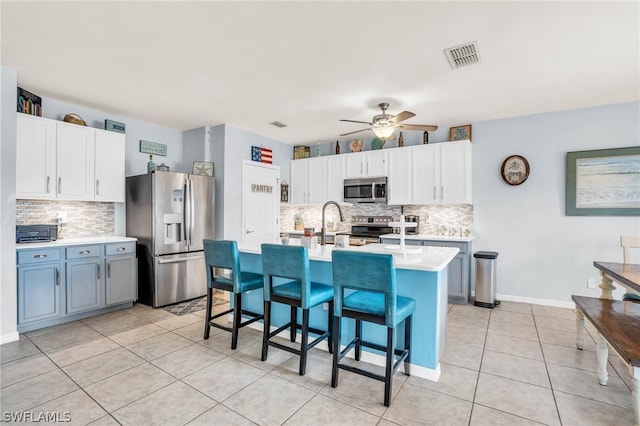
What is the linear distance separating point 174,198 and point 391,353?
3.54 metres

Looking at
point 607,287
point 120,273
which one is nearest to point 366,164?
point 607,287

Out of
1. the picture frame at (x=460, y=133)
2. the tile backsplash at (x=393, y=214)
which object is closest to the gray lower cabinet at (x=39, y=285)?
the tile backsplash at (x=393, y=214)

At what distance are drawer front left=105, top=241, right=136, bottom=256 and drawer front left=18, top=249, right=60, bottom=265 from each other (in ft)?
1.66

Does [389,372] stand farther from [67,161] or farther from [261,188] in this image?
[67,161]

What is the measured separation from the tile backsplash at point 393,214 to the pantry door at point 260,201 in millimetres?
591

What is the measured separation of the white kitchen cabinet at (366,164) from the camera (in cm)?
527

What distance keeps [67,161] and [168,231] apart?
139 cm

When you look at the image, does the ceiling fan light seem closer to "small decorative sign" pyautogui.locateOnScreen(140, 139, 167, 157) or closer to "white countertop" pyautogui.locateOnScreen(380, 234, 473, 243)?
"white countertop" pyautogui.locateOnScreen(380, 234, 473, 243)

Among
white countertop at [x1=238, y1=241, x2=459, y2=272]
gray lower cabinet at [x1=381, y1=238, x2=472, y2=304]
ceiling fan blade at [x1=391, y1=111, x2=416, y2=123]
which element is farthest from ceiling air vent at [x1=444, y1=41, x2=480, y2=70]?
gray lower cabinet at [x1=381, y1=238, x2=472, y2=304]

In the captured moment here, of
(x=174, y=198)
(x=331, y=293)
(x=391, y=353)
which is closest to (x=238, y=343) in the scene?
(x=331, y=293)

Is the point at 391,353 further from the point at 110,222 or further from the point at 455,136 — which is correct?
the point at 110,222

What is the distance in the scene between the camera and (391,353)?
Result: 207 centimetres

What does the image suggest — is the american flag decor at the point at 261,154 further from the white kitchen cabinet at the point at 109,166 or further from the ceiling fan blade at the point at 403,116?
the ceiling fan blade at the point at 403,116

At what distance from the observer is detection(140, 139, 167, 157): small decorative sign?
15.7 ft
